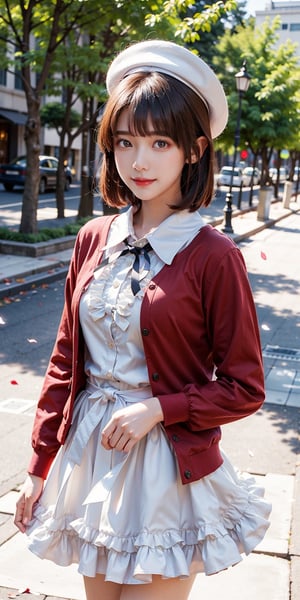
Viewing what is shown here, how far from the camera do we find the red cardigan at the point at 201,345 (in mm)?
1883

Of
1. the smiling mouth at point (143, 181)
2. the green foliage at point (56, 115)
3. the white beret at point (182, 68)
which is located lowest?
the smiling mouth at point (143, 181)

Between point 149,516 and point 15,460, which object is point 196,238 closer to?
point 149,516

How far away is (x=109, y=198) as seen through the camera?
2285 millimetres

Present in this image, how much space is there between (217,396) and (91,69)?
15.3m

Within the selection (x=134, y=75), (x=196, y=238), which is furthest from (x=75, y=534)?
(x=134, y=75)

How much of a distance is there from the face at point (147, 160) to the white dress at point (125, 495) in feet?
0.40

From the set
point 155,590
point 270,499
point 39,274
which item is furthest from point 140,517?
point 39,274

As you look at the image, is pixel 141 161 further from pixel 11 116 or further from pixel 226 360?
pixel 11 116

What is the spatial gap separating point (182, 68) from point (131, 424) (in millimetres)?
938

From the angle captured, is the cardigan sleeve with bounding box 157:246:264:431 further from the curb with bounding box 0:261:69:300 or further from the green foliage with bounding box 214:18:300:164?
the green foliage with bounding box 214:18:300:164

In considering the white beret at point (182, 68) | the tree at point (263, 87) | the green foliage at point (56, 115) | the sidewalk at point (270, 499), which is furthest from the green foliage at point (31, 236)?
the green foliage at point (56, 115)

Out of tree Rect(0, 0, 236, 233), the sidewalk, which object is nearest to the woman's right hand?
the sidewalk

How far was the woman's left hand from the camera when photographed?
1839 mm

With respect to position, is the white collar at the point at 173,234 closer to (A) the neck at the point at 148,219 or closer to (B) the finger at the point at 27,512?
(A) the neck at the point at 148,219
